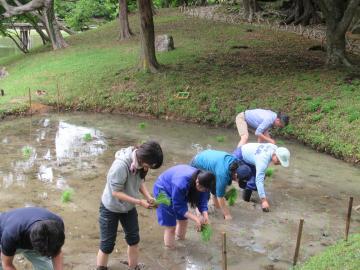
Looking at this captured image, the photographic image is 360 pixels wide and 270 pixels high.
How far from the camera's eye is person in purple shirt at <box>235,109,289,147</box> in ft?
28.0

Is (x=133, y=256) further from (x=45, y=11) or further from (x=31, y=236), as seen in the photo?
(x=45, y=11)

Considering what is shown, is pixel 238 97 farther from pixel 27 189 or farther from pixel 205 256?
pixel 205 256

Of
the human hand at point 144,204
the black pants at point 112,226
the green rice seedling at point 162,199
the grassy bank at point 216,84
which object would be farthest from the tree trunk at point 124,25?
the human hand at point 144,204

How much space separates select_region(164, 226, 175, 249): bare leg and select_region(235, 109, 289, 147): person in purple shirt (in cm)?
277

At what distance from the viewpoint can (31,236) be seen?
342 centimetres

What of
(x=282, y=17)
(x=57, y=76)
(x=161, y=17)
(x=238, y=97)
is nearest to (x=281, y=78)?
(x=238, y=97)

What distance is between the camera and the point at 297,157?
10.8 meters

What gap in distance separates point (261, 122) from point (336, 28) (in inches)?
354

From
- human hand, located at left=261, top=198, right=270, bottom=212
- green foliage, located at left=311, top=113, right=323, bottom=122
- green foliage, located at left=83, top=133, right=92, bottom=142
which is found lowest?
green foliage, located at left=83, top=133, right=92, bottom=142

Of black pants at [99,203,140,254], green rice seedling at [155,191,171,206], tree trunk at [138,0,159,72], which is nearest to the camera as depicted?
black pants at [99,203,140,254]

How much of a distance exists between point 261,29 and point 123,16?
7.76 meters

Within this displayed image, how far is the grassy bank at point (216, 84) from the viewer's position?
41.3 feet

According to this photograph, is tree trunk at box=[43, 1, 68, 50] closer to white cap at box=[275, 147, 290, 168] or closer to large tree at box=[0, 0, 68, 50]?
large tree at box=[0, 0, 68, 50]

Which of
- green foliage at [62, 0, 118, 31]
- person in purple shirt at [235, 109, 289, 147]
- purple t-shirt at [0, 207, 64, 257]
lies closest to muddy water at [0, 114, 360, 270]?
person in purple shirt at [235, 109, 289, 147]
